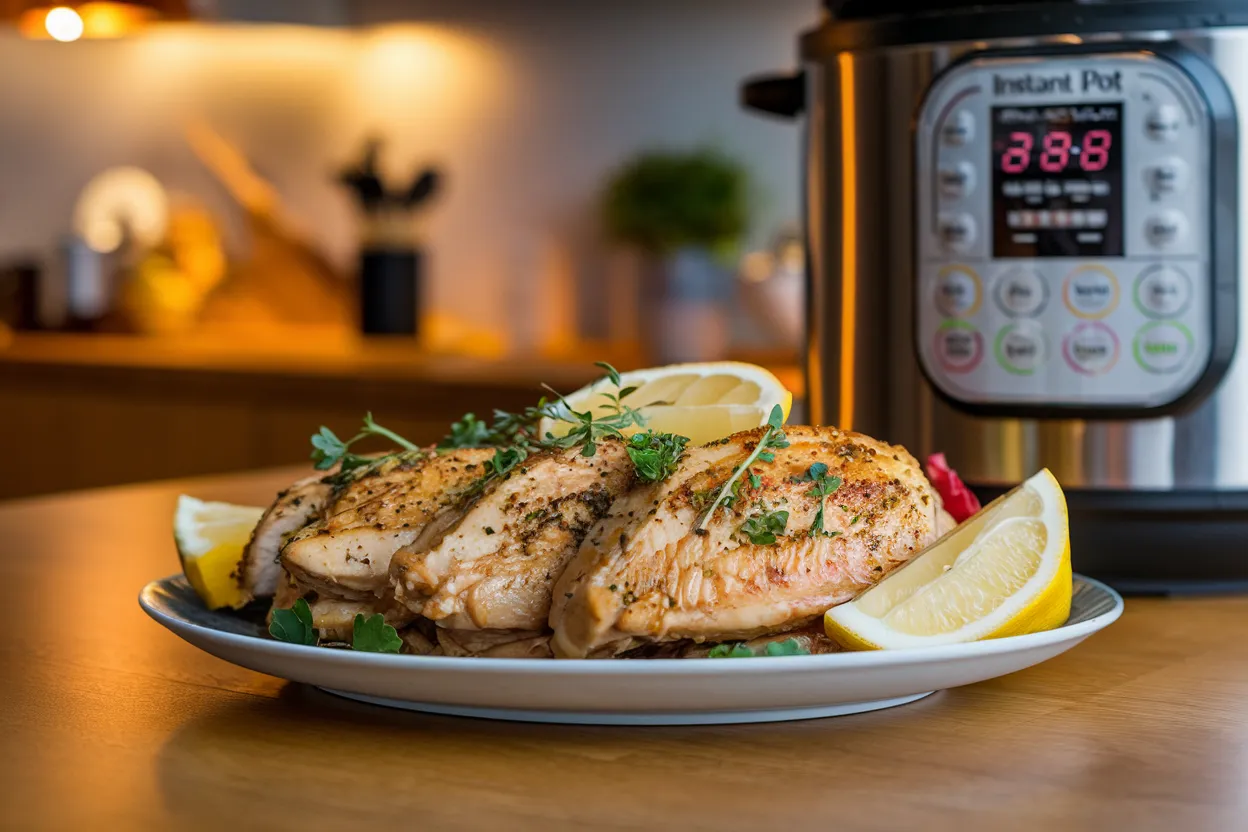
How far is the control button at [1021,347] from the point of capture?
83 cm

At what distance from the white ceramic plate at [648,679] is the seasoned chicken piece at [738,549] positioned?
0.09ft

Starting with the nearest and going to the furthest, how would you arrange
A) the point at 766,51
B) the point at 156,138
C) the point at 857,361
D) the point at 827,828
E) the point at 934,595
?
the point at 827,828 < the point at 934,595 < the point at 857,361 < the point at 766,51 < the point at 156,138

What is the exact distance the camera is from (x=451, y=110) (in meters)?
3.62

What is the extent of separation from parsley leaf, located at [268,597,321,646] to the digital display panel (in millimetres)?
449

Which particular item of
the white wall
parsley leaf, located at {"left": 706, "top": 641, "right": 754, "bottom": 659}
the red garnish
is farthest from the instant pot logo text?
the white wall

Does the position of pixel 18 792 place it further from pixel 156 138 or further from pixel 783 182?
pixel 156 138

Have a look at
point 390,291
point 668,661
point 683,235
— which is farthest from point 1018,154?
point 390,291

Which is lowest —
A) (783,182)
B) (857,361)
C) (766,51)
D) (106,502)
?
(106,502)

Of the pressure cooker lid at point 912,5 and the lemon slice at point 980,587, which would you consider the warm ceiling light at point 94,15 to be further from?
the lemon slice at point 980,587

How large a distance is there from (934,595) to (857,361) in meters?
0.37

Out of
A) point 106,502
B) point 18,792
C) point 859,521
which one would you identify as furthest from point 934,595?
point 106,502

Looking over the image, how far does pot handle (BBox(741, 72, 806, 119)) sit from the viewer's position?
3.32 feet

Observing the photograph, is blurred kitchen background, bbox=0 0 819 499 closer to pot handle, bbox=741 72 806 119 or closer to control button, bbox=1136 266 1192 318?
pot handle, bbox=741 72 806 119

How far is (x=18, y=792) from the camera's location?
479 millimetres
